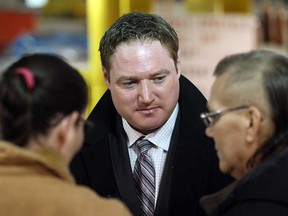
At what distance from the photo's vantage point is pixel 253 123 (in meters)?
1.93

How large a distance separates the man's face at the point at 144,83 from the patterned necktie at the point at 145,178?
0.09m

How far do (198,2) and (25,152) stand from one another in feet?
16.3

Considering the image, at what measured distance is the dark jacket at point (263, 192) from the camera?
190 cm

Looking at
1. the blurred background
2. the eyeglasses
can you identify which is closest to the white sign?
the blurred background

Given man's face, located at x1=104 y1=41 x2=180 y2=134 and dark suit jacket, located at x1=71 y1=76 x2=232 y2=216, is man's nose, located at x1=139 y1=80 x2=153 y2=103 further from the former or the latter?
dark suit jacket, located at x1=71 y1=76 x2=232 y2=216

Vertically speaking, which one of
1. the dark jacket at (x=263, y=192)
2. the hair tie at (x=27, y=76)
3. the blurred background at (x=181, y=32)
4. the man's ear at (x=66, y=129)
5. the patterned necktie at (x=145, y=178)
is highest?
the hair tie at (x=27, y=76)

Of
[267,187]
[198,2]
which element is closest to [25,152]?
[267,187]

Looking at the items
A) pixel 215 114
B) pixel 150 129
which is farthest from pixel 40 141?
pixel 150 129

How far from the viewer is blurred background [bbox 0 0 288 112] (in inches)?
183

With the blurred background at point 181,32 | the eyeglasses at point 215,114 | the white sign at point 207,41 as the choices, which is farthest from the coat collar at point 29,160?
the white sign at point 207,41

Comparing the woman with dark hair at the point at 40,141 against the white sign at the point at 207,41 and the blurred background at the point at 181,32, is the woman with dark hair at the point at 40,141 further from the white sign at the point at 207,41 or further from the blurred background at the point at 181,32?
the white sign at the point at 207,41

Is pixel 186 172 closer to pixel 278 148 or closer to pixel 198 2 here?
pixel 278 148

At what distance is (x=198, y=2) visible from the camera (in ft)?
21.6

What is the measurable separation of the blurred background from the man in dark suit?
118cm
